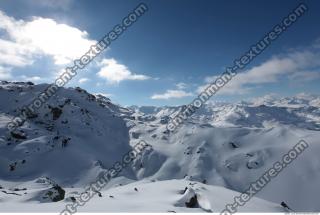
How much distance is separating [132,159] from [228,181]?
94.6 ft

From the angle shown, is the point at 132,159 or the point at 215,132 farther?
the point at 215,132

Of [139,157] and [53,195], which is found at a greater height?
[139,157]

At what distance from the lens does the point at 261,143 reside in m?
89.6

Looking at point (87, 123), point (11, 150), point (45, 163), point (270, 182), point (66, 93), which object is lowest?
point (270, 182)

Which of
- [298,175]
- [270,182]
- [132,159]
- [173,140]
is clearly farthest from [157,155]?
[298,175]

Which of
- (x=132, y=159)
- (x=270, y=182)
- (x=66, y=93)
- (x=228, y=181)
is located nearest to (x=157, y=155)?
(x=132, y=159)

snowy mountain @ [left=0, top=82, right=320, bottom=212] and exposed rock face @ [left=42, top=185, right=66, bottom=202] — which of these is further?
snowy mountain @ [left=0, top=82, right=320, bottom=212]

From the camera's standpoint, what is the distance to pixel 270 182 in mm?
71812

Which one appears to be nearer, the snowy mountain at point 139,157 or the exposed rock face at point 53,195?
the exposed rock face at point 53,195

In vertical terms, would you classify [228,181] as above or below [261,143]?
below

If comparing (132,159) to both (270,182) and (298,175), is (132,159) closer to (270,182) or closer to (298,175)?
(270,182)

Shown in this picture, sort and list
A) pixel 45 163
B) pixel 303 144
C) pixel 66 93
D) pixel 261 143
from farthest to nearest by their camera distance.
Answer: pixel 66 93, pixel 261 143, pixel 303 144, pixel 45 163

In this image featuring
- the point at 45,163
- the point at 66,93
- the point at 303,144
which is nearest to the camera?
the point at 45,163

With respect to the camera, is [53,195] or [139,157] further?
[139,157]
